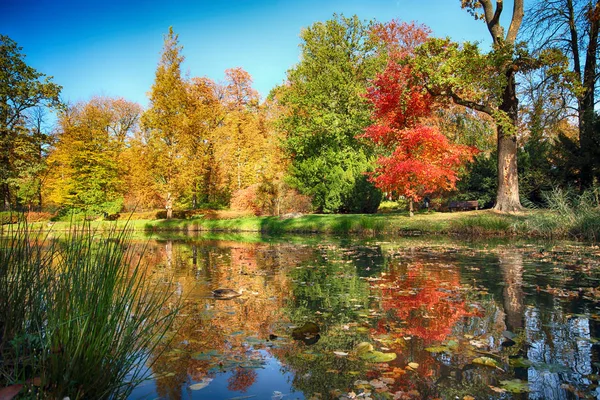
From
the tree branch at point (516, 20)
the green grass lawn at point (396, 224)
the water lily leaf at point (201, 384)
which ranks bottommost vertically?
the water lily leaf at point (201, 384)

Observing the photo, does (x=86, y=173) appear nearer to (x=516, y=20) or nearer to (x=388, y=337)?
(x=516, y=20)

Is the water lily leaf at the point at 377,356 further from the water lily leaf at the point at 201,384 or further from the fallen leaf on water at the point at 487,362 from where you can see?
the water lily leaf at the point at 201,384

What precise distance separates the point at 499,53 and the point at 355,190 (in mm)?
11967

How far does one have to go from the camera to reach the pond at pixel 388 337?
9.01 feet

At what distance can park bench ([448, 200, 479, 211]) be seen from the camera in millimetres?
22381

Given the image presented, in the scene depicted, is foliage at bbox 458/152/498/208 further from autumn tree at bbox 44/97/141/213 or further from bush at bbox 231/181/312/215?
autumn tree at bbox 44/97/141/213

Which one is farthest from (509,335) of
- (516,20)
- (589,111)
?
(516,20)

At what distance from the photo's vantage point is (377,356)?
3.22 metres

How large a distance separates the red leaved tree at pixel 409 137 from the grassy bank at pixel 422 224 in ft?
4.99

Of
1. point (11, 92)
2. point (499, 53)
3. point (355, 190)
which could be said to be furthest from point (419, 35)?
point (11, 92)

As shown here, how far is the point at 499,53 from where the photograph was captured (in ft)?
50.5

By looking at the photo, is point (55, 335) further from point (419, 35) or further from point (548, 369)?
point (419, 35)

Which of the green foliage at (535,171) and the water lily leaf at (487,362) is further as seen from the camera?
the green foliage at (535,171)

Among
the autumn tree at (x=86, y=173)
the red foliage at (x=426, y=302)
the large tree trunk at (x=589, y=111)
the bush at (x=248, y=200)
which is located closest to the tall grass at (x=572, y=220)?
the large tree trunk at (x=589, y=111)
